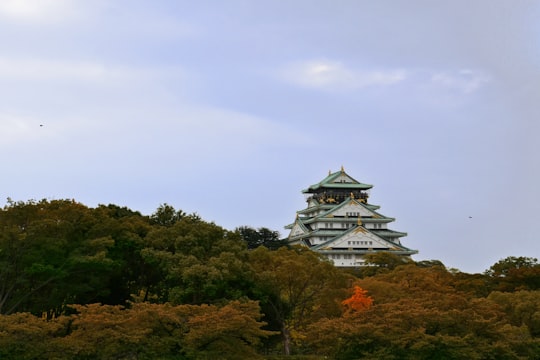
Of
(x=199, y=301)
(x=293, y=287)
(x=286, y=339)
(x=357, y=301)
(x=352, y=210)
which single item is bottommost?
(x=286, y=339)

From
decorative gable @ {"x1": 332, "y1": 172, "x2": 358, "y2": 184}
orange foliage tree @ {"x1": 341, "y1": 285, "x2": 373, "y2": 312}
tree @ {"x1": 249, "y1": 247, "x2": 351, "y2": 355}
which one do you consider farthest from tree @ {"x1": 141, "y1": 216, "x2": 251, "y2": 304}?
decorative gable @ {"x1": 332, "y1": 172, "x2": 358, "y2": 184}

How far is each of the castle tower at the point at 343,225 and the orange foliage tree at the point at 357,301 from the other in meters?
33.1

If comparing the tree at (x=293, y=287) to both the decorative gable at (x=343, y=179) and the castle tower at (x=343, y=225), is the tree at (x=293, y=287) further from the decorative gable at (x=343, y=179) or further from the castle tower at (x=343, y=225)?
the decorative gable at (x=343, y=179)

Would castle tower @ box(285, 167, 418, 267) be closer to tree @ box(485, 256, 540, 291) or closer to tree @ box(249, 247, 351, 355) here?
tree @ box(485, 256, 540, 291)

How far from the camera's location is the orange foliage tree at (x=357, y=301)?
29.9 metres

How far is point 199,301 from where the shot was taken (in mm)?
28312

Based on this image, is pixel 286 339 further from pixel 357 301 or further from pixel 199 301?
pixel 199 301

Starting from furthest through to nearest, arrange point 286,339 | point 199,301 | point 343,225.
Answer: point 343,225, point 286,339, point 199,301

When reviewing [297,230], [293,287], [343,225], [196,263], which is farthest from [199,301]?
[297,230]

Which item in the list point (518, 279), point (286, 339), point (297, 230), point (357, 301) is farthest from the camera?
point (297, 230)

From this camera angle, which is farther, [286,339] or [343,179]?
[343,179]

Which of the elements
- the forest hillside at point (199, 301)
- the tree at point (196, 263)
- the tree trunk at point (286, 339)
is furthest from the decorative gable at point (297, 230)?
the tree at point (196, 263)

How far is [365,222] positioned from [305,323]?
134 ft

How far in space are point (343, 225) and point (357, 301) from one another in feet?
137
